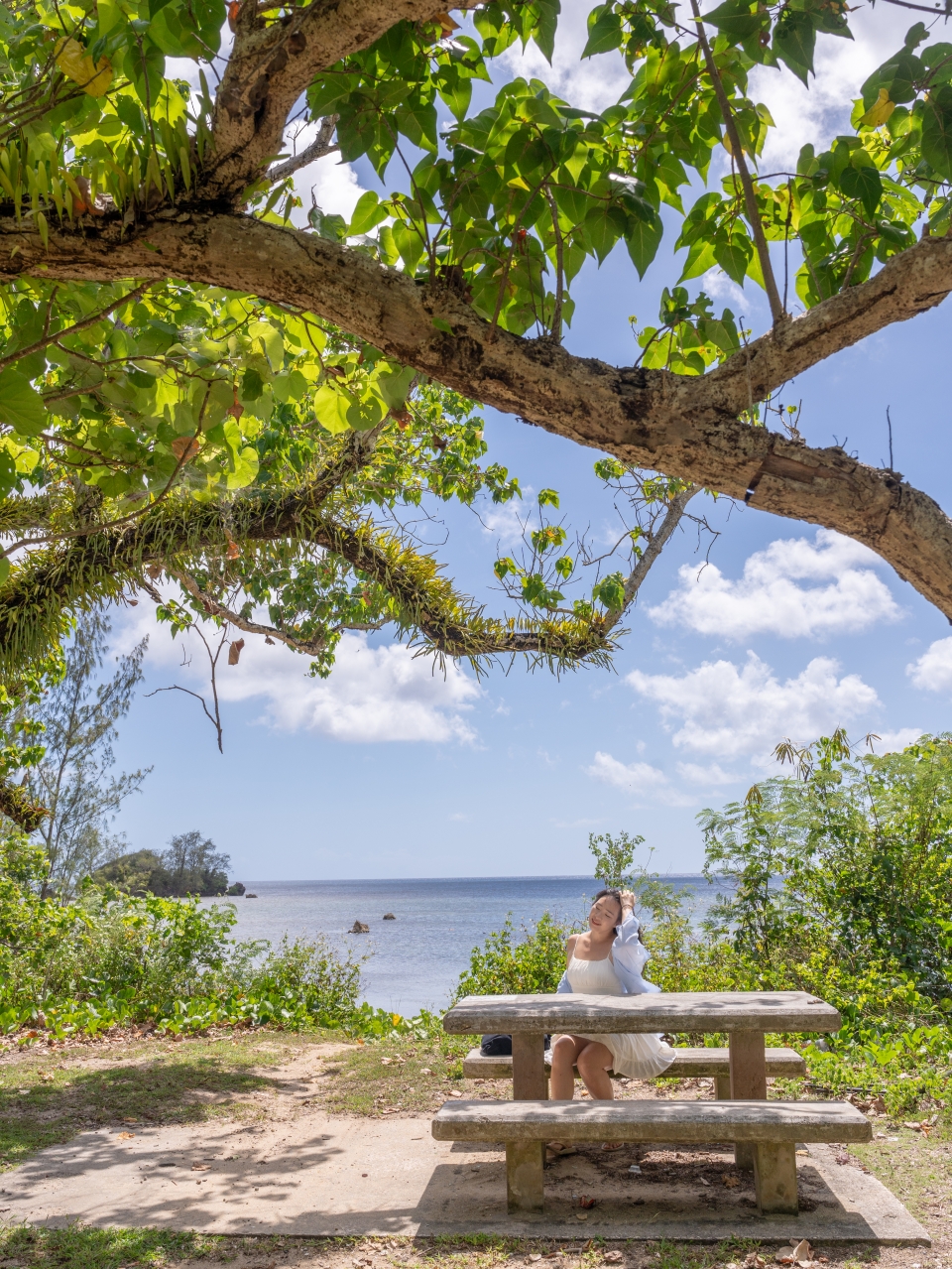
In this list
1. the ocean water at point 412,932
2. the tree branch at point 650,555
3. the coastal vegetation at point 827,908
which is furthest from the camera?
the ocean water at point 412,932

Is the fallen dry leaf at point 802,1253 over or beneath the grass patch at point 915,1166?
over

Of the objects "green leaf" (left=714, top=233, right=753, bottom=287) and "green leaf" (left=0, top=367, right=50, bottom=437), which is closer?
"green leaf" (left=0, top=367, right=50, bottom=437)

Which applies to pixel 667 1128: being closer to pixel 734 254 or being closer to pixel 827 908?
pixel 734 254

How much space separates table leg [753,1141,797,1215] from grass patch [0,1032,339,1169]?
2.79 meters

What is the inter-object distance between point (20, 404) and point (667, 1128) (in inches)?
127

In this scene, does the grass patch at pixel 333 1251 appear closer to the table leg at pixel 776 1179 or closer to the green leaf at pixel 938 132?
the table leg at pixel 776 1179

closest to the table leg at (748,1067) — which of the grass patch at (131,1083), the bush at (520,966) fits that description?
the grass patch at (131,1083)

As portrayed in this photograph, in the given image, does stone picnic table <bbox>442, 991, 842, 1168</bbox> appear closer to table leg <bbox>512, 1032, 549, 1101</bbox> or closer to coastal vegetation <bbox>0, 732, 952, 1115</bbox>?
table leg <bbox>512, 1032, 549, 1101</bbox>

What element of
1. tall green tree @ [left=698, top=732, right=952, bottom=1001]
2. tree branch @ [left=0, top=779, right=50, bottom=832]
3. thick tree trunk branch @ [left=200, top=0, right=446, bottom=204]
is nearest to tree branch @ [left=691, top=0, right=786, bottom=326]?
thick tree trunk branch @ [left=200, top=0, right=446, bottom=204]

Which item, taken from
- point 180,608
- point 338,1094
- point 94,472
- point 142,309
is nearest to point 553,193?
point 142,309

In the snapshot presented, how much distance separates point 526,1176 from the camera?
3465 mm

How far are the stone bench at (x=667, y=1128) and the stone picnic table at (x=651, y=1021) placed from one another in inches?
10.6

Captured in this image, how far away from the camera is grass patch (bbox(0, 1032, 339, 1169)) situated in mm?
4770

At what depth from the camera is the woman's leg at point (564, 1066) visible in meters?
4.07
